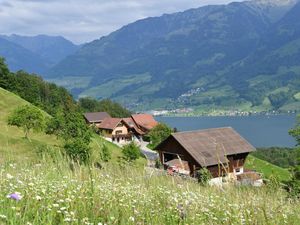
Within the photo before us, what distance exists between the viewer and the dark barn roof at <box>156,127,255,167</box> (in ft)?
162

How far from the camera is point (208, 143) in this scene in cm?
5238

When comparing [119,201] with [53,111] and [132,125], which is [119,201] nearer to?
[53,111]

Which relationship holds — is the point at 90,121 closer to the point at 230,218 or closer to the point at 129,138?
the point at 129,138

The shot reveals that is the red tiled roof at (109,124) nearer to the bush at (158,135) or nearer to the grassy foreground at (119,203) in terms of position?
the bush at (158,135)

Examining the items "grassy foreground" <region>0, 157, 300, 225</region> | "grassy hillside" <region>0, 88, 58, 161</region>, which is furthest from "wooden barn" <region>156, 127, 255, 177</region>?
"grassy foreground" <region>0, 157, 300, 225</region>

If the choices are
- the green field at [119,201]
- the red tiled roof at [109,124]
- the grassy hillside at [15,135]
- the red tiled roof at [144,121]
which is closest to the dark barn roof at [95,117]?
the red tiled roof at [109,124]

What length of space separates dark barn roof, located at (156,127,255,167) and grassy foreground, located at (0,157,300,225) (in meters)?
41.8

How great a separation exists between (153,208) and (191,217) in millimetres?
528

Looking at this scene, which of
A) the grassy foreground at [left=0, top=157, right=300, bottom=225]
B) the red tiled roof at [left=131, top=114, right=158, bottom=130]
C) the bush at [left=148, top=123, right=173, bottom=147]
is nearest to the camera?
the grassy foreground at [left=0, top=157, right=300, bottom=225]

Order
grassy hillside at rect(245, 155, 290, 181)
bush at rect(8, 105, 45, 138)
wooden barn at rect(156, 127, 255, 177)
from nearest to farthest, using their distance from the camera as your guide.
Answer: grassy hillside at rect(245, 155, 290, 181)
wooden barn at rect(156, 127, 255, 177)
bush at rect(8, 105, 45, 138)

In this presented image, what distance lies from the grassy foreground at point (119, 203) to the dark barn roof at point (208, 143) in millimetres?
41770

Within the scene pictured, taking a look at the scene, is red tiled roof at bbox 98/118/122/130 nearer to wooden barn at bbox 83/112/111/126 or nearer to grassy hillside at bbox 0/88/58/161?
wooden barn at bbox 83/112/111/126

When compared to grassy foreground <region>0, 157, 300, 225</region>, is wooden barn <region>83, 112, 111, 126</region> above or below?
above

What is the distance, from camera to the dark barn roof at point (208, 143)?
1949 inches
